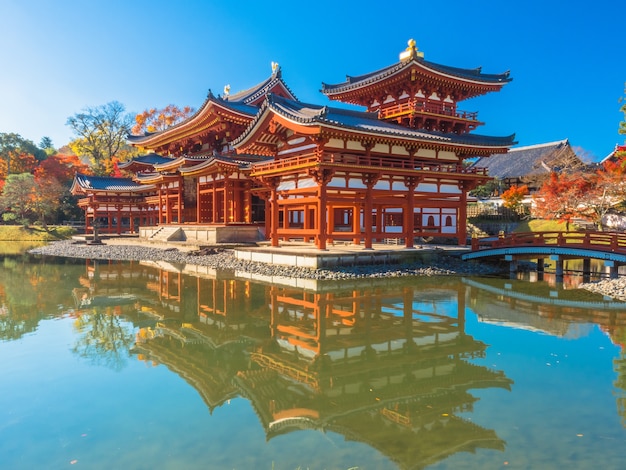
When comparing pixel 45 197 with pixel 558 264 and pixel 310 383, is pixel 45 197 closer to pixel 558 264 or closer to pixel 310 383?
pixel 558 264

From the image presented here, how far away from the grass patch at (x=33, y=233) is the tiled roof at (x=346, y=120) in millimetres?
31462

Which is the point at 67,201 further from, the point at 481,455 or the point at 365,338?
the point at 481,455

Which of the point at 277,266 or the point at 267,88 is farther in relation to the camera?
the point at 267,88

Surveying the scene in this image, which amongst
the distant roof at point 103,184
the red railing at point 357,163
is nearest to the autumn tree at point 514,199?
the red railing at point 357,163

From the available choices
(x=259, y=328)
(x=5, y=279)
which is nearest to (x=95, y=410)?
(x=259, y=328)

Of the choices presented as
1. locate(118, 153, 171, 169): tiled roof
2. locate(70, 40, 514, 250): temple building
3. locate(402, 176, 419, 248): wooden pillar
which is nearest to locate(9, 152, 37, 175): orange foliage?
locate(118, 153, 171, 169): tiled roof

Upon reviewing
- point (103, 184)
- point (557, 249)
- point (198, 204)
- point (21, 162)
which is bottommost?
point (557, 249)

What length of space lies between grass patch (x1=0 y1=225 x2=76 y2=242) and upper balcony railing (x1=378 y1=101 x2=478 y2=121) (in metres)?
36.3

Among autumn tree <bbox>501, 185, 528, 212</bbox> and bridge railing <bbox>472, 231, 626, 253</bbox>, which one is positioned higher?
autumn tree <bbox>501, 185, 528, 212</bbox>

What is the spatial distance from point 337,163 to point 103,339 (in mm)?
12237

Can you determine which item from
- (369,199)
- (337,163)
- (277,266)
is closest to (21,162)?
(277,266)

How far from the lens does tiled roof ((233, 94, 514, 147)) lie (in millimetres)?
18297

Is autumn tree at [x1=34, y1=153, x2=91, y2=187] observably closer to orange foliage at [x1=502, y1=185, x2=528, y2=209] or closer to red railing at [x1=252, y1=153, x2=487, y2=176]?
red railing at [x1=252, y1=153, x2=487, y2=176]

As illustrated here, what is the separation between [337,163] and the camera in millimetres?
18891
